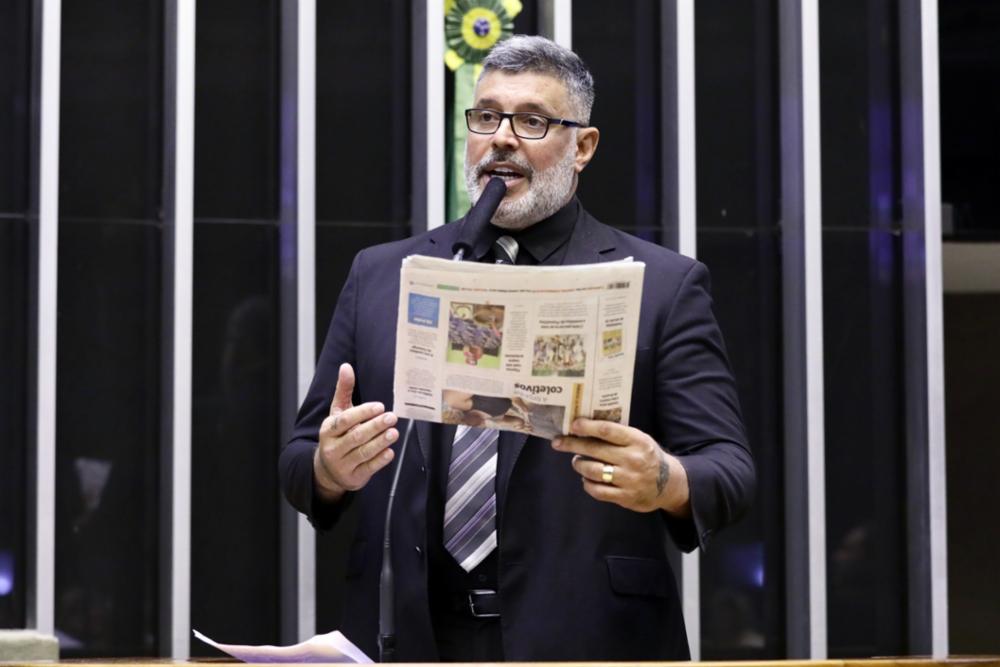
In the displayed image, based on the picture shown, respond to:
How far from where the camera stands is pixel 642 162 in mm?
5059

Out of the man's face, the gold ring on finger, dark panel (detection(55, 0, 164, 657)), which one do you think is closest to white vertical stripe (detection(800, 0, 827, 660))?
dark panel (detection(55, 0, 164, 657))

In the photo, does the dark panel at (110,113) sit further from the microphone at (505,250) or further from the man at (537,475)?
the microphone at (505,250)

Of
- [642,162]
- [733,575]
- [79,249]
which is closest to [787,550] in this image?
[733,575]

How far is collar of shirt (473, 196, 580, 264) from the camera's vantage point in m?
2.84

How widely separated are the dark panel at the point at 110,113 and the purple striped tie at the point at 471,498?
7.71 ft

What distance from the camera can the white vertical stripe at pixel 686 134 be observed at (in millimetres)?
4945

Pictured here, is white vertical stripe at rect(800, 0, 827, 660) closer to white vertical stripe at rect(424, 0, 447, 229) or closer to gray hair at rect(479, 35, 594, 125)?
white vertical stripe at rect(424, 0, 447, 229)

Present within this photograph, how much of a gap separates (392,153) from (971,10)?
199 centimetres

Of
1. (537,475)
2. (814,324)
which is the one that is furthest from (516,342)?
(814,324)

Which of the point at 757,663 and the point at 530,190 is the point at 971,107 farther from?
the point at 757,663

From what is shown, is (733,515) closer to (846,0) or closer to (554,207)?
(554,207)

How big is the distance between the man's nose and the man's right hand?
0.58 meters

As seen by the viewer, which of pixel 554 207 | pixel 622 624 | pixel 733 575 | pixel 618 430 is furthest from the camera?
pixel 733 575

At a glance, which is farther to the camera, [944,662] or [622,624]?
[622,624]
